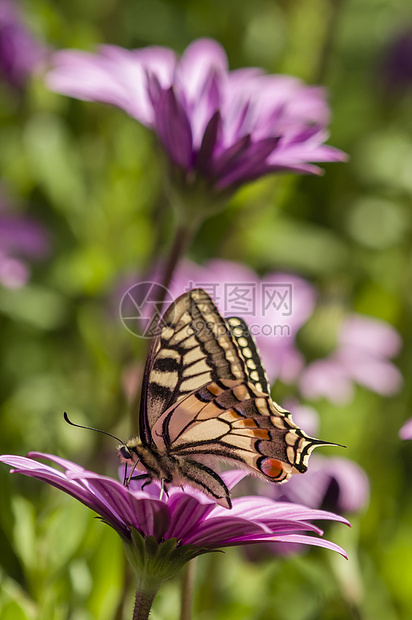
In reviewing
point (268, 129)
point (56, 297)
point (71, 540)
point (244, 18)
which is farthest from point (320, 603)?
point (244, 18)

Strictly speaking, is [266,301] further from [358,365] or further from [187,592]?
[187,592]

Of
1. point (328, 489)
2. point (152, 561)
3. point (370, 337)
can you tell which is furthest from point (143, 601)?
point (370, 337)

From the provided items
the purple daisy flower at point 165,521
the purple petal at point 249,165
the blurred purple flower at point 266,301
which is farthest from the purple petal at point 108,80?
the purple daisy flower at point 165,521

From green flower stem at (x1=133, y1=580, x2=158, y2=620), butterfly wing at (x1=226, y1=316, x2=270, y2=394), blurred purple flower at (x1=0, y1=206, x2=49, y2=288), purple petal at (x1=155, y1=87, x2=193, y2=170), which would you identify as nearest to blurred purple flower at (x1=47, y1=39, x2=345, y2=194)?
purple petal at (x1=155, y1=87, x2=193, y2=170)

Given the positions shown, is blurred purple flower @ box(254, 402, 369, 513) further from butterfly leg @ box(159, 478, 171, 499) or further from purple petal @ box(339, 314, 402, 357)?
purple petal @ box(339, 314, 402, 357)

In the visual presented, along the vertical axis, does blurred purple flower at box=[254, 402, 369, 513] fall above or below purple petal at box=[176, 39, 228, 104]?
below
